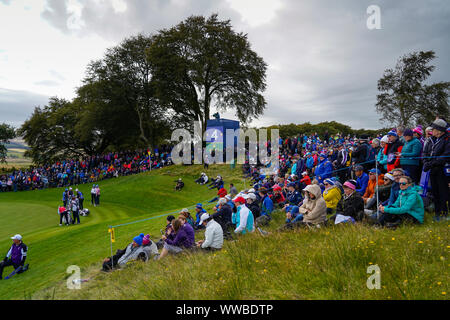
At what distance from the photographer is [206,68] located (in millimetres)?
33156

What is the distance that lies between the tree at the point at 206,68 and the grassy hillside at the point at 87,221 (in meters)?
10.5

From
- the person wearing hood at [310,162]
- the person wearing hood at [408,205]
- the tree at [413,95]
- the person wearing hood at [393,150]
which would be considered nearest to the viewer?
the person wearing hood at [408,205]

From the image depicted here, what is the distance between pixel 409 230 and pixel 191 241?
5118 mm

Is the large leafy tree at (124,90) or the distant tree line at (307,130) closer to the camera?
the large leafy tree at (124,90)

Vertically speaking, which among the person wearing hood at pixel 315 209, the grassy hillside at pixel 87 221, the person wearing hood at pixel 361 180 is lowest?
the grassy hillside at pixel 87 221

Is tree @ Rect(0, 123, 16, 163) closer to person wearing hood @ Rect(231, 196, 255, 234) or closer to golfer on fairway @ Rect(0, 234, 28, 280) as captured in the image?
golfer on fairway @ Rect(0, 234, 28, 280)

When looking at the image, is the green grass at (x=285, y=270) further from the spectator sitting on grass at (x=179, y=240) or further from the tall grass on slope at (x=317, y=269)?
the spectator sitting on grass at (x=179, y=240)

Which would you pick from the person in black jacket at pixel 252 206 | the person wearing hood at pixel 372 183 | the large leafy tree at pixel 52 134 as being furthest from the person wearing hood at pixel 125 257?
the large leafy tree at pixel 52 134

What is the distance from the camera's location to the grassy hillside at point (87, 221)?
878 cm

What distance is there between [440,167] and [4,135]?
237 feet

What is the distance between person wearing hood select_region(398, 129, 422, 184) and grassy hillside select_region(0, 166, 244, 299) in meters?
9.28

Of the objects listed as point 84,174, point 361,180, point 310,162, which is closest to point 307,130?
point 84,174
